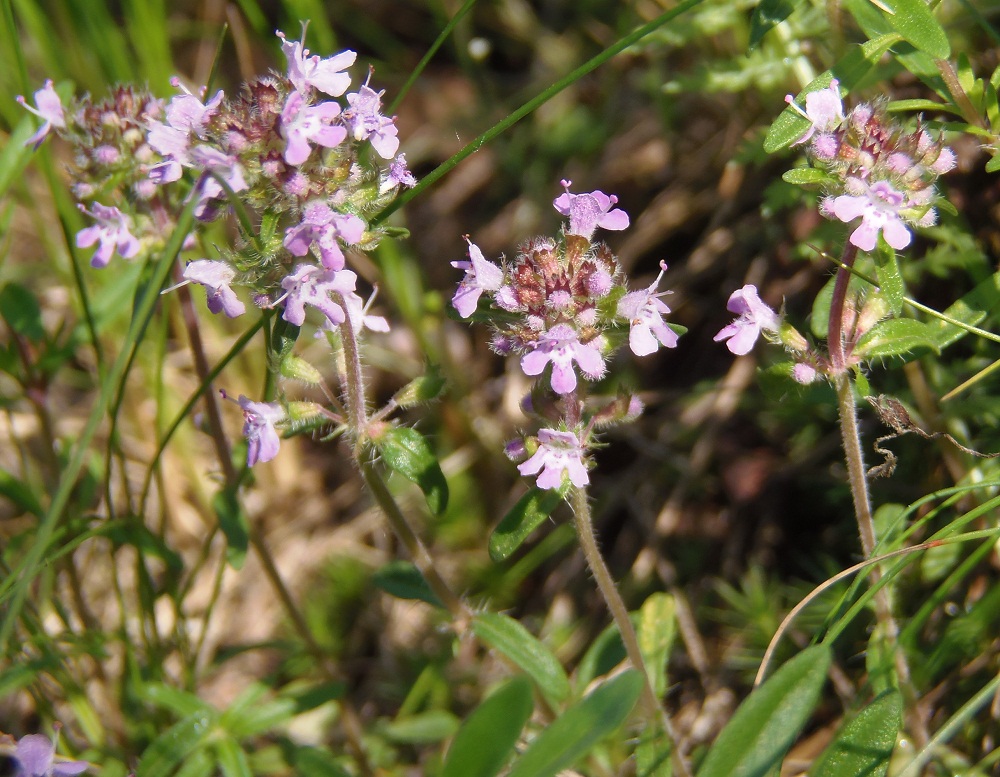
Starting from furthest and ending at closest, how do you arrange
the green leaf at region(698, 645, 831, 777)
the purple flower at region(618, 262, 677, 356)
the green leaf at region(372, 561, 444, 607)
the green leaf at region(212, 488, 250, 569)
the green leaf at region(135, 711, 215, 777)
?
1. the green leaf at region(212, 488, 250, 569)
2. the green leaf at region(372, 561, 444, 607)
3. the green leaf at region(135, 711, 215, 777)
4. the purple flower at region(618, 262, 677, 356)
5. the green leaf at region(698, 645, 831, 777)

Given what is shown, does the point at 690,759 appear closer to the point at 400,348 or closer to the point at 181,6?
the point at 400,348

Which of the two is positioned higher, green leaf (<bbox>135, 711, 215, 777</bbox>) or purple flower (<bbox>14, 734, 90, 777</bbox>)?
purple flower (<bbox>14, 734, 90, 777</bbox>)

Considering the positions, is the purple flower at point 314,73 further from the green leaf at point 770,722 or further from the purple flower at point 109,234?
the green leaf at point 770,722

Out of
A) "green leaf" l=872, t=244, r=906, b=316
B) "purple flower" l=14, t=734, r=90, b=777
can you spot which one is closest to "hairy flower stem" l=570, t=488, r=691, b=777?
"green leaf" l=872, t=244, r=906, b=316

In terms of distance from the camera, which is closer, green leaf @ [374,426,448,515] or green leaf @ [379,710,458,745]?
green leaf @ [374,426,448,515]

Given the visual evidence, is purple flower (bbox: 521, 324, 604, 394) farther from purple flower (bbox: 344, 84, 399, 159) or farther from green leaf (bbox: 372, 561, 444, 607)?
green leaf (bbox: 372, 561, 444, 607)

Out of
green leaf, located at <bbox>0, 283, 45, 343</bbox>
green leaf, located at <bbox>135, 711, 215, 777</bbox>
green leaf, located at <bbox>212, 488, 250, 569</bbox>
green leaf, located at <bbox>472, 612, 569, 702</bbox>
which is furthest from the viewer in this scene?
green leaf, located at <bbox>0, 283, 45, 343</bbox>

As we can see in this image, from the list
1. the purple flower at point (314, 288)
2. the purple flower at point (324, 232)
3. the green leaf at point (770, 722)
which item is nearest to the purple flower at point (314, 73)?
the purple flower at point (324, 232)
